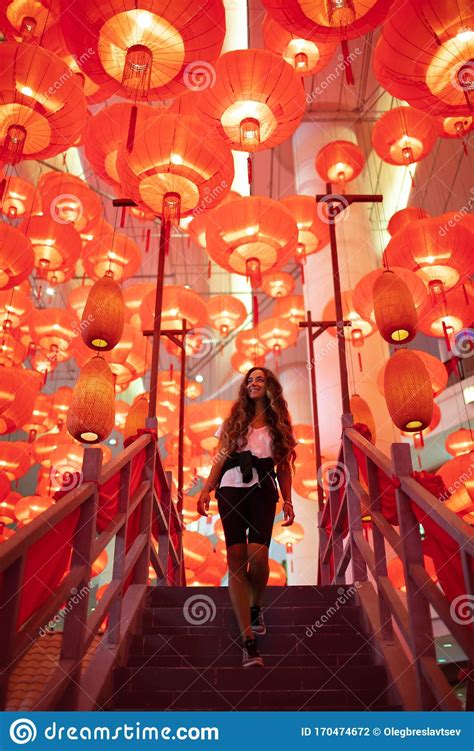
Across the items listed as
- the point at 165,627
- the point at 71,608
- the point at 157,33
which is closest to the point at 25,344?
the point at 157,33

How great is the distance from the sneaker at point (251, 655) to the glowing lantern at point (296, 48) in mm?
4800

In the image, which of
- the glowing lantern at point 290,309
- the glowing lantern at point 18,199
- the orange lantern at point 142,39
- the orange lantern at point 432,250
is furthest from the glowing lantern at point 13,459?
the orange lantern at point 432,250

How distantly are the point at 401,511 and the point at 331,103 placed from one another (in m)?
9.54

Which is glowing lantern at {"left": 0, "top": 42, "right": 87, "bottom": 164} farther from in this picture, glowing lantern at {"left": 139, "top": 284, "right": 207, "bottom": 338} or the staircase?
the staircase

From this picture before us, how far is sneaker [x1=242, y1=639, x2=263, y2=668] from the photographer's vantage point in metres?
2.37

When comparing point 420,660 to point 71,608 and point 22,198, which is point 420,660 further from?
point 22,198

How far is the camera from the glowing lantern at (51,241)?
5.34m

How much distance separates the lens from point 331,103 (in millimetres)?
10297

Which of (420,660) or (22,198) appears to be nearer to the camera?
(420,660)

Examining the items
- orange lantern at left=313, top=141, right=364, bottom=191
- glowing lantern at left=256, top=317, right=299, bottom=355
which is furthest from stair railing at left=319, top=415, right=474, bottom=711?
glowing lantern at left=256, top=317, right=299, bottom=355

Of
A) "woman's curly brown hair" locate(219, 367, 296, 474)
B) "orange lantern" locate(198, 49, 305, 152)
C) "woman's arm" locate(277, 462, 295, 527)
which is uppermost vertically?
"orange lantern" locate(198, 49, 305, 152)

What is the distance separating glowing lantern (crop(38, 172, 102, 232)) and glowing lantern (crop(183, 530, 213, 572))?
3.48 metres

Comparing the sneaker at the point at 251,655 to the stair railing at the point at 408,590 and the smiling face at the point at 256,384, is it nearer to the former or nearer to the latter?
the stair railing at the point at 408,590

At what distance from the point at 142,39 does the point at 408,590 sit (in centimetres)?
324
